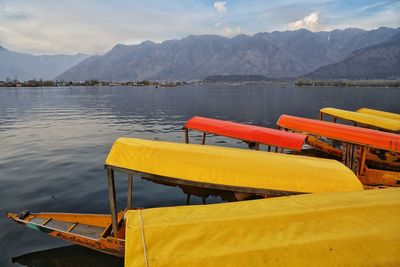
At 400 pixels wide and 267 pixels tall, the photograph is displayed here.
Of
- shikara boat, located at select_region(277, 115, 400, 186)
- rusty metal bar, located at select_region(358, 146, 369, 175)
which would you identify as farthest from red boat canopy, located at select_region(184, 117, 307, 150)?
rusty metal bar, located at select_region(358, 146, 369, 175)

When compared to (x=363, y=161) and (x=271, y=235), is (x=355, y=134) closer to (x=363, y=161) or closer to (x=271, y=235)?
(x=363, y=161)

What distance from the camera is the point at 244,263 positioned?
401 centimetres

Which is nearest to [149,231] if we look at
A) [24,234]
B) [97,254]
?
[97,254]

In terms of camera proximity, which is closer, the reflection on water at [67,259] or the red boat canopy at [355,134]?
the reflection on water at [67,259]

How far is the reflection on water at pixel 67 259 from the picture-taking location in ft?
30.2

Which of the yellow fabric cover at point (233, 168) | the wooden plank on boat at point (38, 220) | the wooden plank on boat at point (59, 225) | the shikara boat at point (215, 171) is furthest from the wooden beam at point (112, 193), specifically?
the wooden plank on boat at point (38, 220)

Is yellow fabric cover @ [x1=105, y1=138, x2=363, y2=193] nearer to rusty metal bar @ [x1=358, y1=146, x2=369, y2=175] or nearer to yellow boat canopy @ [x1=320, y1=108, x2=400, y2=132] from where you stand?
rusty metal bar @ [x1=358, y1=146, x2=369, y2=175]

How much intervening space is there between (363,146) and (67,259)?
13182 millimetres

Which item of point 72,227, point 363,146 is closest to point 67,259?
point 72,227

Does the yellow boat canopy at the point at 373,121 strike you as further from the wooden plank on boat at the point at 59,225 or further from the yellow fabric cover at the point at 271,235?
the wooden plank on boat at the point at 59,225

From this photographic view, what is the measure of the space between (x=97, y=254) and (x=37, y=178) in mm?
9398

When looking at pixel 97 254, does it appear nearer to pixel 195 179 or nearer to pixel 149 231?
pixel 195 179

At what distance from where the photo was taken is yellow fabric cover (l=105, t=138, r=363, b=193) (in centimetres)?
745

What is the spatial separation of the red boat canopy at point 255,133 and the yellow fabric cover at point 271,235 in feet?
20.2
